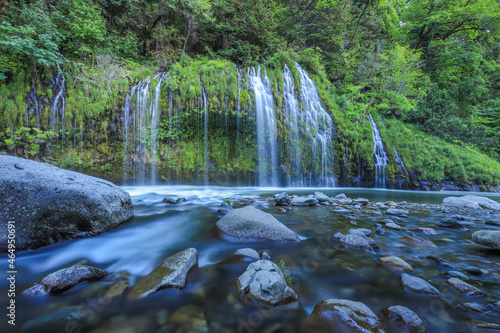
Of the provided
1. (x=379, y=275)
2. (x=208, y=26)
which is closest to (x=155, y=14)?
(x=208, y=26)

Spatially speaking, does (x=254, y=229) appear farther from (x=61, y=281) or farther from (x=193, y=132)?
(x=193, y=132)

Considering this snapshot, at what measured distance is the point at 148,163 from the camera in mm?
9547

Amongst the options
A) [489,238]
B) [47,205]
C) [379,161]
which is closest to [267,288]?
[47,205]

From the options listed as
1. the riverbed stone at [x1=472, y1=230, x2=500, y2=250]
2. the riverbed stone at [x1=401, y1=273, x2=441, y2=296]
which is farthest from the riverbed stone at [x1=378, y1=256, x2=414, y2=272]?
the riverbed stone at [x1=472, y1=230, x2=500, y2=250]

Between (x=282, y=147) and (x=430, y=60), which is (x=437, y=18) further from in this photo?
(x=282, y=147)

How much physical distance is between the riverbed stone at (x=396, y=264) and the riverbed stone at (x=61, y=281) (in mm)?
3174

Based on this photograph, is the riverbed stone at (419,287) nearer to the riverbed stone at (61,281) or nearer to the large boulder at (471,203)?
the riverbed stone at (61,281)

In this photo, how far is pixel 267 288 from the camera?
Answer: 161 cm

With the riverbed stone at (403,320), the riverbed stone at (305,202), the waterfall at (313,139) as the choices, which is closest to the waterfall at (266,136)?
the waterfall at (313,139)

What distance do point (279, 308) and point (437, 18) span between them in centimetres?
2594

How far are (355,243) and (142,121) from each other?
32.9ft

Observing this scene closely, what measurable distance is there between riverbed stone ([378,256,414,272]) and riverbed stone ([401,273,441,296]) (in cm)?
30

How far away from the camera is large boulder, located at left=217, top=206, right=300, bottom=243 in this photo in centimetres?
290

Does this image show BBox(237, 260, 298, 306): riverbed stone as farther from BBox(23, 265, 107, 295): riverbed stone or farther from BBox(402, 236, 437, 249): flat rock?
BBox(402, 236, 437, 249): flat rock
